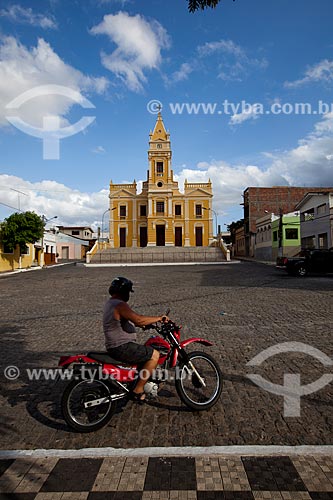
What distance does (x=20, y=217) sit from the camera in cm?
3041

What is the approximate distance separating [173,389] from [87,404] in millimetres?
1405

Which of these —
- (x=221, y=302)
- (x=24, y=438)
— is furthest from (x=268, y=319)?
(x=24, y=438)

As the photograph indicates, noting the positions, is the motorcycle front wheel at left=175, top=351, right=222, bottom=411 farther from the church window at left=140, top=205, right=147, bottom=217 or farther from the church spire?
the church spire

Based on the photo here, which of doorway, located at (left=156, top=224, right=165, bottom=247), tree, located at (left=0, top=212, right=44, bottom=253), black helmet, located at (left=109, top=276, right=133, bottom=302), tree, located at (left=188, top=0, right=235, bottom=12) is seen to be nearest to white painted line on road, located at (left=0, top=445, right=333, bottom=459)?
black helmet, located at (left=109, top=276, right=133, bottom=302)

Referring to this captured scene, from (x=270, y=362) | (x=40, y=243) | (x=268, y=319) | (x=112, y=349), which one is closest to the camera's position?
(x=112, y=349)

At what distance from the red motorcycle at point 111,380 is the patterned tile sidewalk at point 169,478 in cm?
57

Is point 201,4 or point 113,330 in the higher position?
point 201,4

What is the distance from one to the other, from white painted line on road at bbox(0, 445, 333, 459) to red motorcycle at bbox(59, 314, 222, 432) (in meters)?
0.41

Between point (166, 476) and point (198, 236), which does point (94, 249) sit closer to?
point (198, 236)

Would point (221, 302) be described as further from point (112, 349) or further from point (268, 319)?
point (112, 349)

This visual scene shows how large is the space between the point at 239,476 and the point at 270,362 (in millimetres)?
2893

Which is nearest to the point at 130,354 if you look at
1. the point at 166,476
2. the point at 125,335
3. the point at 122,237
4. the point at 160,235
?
the point at 125,335

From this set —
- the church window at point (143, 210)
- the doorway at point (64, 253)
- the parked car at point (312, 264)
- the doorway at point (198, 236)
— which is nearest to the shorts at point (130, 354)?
the parked car at point (312, 264)

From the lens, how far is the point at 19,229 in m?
30.5
